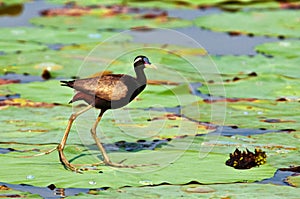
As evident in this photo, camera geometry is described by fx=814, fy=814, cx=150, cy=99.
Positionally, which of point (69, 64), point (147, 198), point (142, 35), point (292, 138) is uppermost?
point (142, 35)

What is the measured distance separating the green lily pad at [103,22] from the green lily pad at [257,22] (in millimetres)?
429

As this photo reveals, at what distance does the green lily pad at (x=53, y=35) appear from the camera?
34.9 ft

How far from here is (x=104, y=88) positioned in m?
5.80

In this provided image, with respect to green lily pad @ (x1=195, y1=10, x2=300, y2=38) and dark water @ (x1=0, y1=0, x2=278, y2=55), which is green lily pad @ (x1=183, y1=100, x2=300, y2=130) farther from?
green lily pad @ (x1=195, y1=10, x2=300, y2=38)

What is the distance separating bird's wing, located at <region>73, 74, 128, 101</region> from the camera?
19.0 ft

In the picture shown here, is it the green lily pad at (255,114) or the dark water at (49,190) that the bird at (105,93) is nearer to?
the dark water at (49,190)

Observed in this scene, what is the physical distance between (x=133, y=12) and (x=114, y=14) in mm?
488

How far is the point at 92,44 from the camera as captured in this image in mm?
10500

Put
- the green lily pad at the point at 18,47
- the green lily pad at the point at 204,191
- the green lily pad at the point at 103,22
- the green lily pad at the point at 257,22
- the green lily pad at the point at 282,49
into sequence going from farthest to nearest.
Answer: the green lily pad at the point at 103,22 < the green lily pad at the point at 257,22 < the green lily pad at the point at 18,47 < the green lily pad at the point at 282,49 < the green lily pad at the point at 204,191

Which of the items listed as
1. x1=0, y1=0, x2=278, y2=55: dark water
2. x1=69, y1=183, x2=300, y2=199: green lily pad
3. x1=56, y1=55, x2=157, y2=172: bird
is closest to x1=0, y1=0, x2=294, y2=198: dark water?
x1=0, y1=0, x2=278, y2=55: dark water

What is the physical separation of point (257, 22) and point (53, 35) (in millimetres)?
3111

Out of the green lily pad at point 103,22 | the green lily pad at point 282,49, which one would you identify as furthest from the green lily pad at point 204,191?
the green lily pad at point 103,22

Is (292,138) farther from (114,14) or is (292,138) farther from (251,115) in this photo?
(114,14)

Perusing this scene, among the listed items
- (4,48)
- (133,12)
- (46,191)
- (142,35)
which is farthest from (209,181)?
(133,12)
